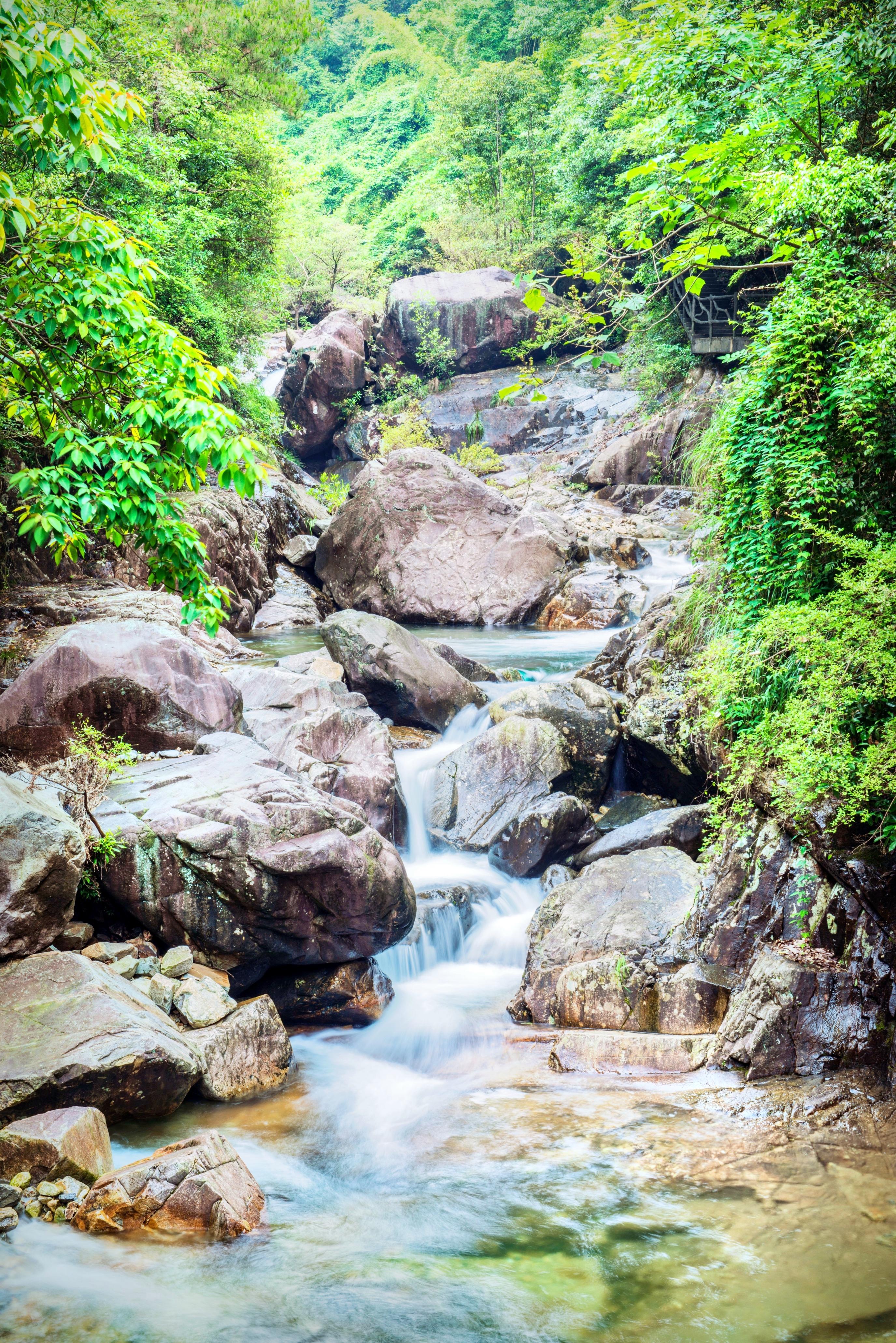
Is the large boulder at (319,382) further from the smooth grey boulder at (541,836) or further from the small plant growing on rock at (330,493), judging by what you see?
the smooth grey boulder at (541,836)

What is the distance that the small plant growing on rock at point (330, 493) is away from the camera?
2500 centimetres

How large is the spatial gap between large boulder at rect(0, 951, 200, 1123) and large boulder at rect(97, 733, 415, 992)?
1042 mm

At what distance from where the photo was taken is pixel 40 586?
11703mm

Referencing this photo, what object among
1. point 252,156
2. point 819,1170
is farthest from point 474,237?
point 819,1170

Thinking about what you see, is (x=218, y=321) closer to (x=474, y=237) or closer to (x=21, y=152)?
(x=21, y=152)

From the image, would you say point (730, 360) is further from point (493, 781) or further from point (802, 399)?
point (493, 781)

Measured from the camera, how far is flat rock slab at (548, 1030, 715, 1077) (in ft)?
19.4

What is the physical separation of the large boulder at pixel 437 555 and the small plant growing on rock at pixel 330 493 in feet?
19.0

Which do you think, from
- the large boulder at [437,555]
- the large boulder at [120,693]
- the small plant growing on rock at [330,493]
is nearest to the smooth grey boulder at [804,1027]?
the large boulder at [120,693]

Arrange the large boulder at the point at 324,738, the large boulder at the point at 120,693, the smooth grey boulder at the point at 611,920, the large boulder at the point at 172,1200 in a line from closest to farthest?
the large boulder at the point at 172,1200
the smooth grey boulder at the point at 611,920
the large boulder at the point at 120,693
the large boulder at the point at 324,738

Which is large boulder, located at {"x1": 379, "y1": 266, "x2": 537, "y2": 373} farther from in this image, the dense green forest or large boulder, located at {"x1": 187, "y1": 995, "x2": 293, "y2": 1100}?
large boulder, located at {"x1": 187, "y1": 995, "x2": 293, "y2": 1100}

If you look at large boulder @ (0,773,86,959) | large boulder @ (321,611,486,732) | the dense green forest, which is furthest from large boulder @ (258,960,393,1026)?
large boulder @ (321,611,486,732)

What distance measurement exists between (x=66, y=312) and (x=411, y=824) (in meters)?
6.92

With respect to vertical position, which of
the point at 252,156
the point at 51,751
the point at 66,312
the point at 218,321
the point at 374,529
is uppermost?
the point at 252,156
